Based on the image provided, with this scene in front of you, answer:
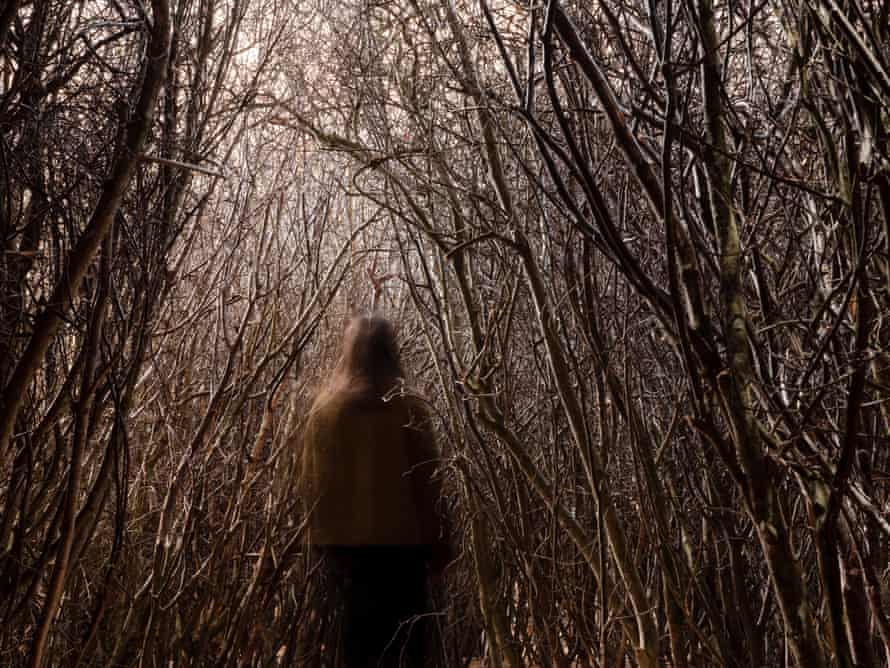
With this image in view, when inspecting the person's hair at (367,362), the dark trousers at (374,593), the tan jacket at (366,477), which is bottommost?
the dark trousers at (374,593)

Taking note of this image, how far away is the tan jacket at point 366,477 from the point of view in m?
2.34

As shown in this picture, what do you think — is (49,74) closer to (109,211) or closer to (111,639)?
(109,211)

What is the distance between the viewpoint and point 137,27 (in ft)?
8.21

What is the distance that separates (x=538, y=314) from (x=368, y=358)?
0.64 metres

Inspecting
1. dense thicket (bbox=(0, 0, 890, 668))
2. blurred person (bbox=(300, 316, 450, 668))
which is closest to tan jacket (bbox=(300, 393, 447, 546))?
blurred person (bbox=(300, 316, 450, 668))

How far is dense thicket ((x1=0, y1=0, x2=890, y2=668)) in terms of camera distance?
158cm

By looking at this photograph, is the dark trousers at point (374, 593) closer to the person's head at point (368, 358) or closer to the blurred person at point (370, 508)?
the blurred person at point (370, 508)

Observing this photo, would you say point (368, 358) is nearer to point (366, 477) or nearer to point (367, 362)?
point (367, 362)

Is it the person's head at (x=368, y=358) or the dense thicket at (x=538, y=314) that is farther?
the person's head at (x=368, y=358)

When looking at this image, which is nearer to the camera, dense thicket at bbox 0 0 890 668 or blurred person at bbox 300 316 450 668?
dense thicket at bbox 0 0 890 668

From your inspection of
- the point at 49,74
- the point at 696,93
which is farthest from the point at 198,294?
the point at 696,93

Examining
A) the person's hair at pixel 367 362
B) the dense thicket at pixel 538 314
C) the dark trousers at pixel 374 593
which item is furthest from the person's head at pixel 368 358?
the dense thicket at pixel 538 314

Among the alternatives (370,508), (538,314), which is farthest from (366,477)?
(538,314)

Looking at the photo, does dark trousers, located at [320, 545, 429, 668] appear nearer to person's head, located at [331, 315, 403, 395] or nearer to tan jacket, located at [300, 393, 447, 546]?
tan jacket, located at [300, 393, 447, 546]
